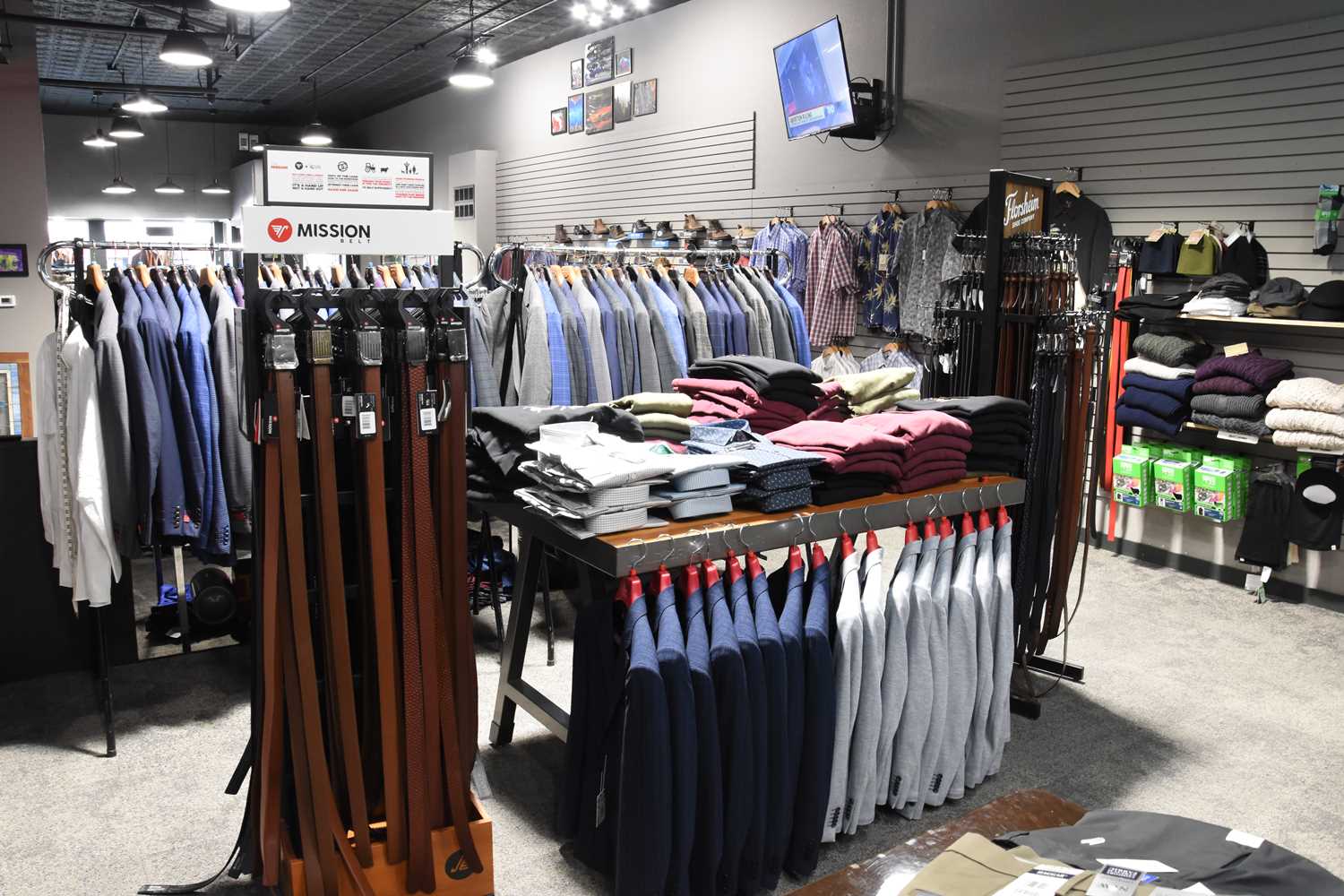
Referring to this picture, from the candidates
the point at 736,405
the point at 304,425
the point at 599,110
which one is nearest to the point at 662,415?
the point at 736,405

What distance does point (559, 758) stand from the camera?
11.0 feet

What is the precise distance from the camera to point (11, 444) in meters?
3.67

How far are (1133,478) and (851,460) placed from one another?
357 centimetres

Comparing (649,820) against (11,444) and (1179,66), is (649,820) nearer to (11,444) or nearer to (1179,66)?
(11,444)

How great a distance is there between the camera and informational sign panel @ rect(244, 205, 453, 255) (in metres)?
2.37

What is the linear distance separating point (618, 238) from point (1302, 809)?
732cm

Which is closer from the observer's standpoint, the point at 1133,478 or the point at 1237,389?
the point at 1237,389

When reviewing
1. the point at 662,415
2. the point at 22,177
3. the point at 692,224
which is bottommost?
the point at 662,415

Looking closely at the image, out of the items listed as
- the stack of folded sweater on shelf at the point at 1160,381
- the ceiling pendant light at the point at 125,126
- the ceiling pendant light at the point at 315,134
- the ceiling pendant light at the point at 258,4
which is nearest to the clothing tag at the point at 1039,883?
the stack of folded sweater on shelf at the point at 1160,381

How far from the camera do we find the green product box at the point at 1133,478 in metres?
5.68

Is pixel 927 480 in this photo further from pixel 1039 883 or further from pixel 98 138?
pixel 98 138

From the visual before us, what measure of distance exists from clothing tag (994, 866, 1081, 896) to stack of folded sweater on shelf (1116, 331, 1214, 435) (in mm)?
4558

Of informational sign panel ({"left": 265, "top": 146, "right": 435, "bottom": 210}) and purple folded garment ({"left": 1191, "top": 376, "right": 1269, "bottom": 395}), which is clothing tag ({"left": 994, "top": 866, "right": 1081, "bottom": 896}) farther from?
purple folded garment ({"left": 1191, "top": 376, "right": 1269, "bottom": 395})

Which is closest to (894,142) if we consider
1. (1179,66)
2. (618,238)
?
(1179,66)
